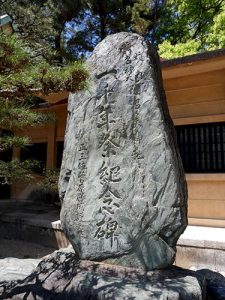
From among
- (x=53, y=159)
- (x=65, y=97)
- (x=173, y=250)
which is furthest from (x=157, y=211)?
(x=53, y=159)

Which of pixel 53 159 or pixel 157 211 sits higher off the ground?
pixel 53 159

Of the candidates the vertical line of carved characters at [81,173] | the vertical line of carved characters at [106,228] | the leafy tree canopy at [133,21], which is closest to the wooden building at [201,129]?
the vertical line of carved characters at [81,173]

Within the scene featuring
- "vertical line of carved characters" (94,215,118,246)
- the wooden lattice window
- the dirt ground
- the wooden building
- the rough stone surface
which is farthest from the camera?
the wooden lattice window

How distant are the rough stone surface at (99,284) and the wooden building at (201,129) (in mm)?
4145

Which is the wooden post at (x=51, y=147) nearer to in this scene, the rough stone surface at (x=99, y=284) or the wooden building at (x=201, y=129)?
the wooden building at (x=201, y=129)

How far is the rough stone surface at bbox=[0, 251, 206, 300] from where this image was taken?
3.28m

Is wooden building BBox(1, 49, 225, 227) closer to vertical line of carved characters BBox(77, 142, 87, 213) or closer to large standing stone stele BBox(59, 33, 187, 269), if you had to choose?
large standing stone stele BBox(59, 33, 187, 269)

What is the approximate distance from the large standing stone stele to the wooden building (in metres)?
3.27

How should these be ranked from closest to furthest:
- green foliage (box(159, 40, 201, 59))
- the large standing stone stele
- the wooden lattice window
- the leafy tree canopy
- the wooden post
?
the large standing stone stele
the wooden lattice window
the wooden post
green foliage (box(159, 40, 201, 59))
the leafy tree canopy

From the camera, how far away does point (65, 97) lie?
10289 mm

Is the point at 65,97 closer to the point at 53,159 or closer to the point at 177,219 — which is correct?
the point at 53,159

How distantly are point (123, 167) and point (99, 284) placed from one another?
134 centimetres

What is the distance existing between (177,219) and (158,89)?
5.17ft

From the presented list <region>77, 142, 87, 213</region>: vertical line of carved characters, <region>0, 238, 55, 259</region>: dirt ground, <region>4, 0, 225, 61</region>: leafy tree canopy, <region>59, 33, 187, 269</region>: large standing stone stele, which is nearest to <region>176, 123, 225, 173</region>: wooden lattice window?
<region>0, 238, 55, 259</region>: dirt ground
